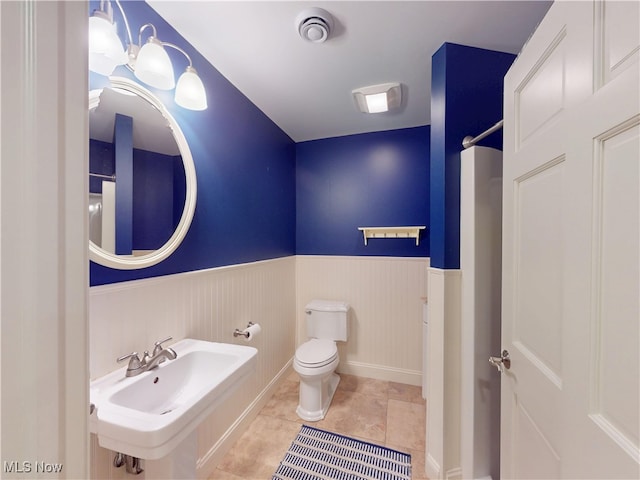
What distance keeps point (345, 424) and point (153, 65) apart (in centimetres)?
235

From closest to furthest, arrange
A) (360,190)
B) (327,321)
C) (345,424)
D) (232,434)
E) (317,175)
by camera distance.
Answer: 1. (232,434)
2. (345,424)
3. (327,321)
4. (360,190)
5. (317,175)

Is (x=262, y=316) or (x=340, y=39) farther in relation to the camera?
(x=262, y=316)

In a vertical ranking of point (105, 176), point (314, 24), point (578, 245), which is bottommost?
point (578, 245)

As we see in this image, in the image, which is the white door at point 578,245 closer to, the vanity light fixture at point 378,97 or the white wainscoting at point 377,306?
the vanity light fixture at point 378,97

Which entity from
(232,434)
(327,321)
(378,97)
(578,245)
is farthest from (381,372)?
(378,97)

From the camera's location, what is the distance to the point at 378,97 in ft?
6.04

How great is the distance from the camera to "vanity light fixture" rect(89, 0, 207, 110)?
85 centimetres

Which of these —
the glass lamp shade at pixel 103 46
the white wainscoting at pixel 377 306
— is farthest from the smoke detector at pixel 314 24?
the white wainscoting at pixel 377 306

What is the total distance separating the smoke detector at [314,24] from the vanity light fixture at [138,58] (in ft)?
1.86

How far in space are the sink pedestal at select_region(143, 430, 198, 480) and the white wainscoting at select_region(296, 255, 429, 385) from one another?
161cm

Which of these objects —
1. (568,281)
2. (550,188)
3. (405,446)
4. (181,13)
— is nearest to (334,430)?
(405,446)

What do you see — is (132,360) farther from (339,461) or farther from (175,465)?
(339,461)

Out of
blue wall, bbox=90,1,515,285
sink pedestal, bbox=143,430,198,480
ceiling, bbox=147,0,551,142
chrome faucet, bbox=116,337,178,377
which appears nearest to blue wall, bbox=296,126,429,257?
blue wall, bbox=90,1,515,285

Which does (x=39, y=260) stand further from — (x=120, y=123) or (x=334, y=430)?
(x=334, y=430)
